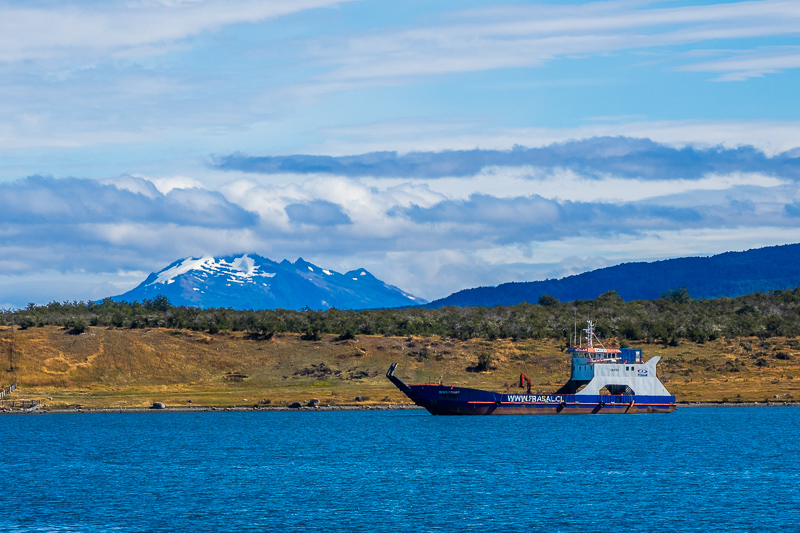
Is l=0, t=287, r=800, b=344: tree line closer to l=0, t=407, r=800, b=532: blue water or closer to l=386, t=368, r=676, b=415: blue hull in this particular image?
l=386, t=368, r=676, b=415: blue hull

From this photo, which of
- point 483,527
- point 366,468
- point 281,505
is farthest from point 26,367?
point 483,527

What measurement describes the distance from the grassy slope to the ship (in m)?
17.1

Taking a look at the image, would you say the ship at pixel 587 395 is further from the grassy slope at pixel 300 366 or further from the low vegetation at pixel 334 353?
the low vegetation at pixel 334 353

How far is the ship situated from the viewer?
328ft

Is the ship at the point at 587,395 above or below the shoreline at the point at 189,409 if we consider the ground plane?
above

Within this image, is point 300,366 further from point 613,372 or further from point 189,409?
point 613,372

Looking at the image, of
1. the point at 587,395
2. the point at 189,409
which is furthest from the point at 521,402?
the point at 189,409

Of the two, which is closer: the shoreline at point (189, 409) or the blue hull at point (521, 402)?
the blue hull at point (521, 402)

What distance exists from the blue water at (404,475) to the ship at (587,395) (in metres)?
1.65

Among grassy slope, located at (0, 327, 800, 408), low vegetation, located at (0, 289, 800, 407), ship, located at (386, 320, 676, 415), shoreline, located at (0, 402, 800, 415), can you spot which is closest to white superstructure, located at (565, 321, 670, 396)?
ship, located at (386, 320, 676, 415)

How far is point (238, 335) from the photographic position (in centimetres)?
14762

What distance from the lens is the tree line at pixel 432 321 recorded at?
149375 mm

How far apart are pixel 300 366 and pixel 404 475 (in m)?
73.6

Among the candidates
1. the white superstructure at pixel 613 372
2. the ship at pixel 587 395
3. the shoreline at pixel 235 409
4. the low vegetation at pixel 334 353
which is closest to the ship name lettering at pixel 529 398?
the ship at pixel 587 395
